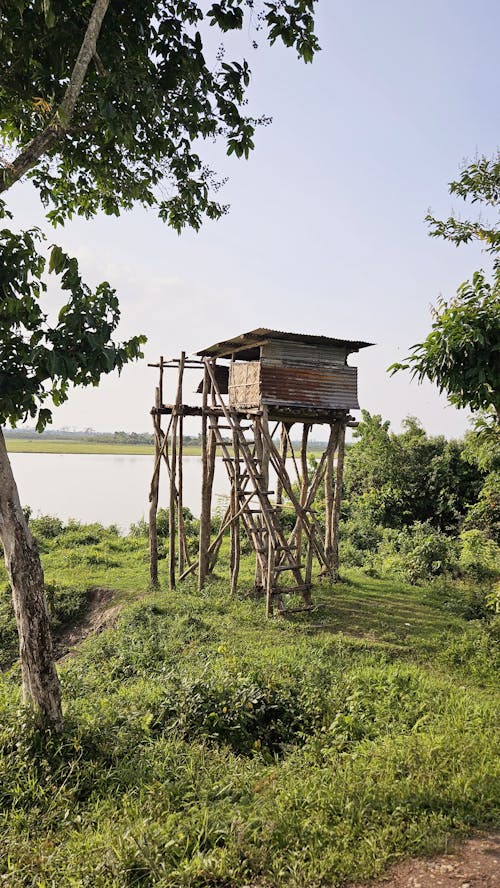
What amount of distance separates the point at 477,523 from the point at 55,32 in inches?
679

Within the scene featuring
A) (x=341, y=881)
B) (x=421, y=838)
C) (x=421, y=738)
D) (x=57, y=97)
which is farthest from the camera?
(x=57, y=97)

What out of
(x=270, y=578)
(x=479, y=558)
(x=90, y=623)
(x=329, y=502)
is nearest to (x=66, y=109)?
(x=270, y=578)

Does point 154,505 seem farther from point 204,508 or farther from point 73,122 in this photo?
point 73,122

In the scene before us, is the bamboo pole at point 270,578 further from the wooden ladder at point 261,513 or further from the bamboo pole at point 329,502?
the bamboo pole at point 329,502

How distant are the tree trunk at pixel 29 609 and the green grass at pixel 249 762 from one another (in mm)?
257

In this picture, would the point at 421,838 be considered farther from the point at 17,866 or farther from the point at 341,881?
the point at 17,866

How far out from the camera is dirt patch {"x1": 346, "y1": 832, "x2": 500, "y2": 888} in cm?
386

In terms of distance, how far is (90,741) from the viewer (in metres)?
5.68

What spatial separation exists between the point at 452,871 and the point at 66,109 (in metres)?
6.82

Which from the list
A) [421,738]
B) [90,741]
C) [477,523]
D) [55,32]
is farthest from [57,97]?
[477,523]

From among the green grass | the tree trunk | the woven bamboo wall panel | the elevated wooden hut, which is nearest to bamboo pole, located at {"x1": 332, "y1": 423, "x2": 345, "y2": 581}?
the elevated wooden hut

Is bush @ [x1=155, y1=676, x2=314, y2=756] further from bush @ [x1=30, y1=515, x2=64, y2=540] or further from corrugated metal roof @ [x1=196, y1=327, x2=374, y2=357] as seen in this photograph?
bush @ [x1=30, y1=515, x2=64, y2=540]

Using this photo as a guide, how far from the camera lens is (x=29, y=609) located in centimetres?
583

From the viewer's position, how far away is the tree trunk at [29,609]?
5695 mm
